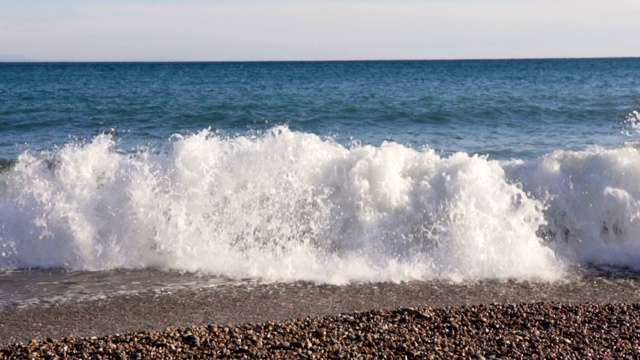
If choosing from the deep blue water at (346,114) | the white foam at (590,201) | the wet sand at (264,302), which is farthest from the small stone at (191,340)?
the deep blue water at (346,114)

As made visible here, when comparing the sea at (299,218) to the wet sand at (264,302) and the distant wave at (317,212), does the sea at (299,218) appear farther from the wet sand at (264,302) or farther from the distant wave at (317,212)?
the wet sand at (264,302)

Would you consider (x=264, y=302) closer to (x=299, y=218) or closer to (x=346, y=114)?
(x=299, y=218)

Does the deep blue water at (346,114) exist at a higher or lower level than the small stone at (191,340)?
higher

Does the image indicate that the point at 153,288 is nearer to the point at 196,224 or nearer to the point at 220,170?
the point at 196,224

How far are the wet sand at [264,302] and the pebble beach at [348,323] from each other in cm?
1

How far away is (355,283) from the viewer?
25.0 feet

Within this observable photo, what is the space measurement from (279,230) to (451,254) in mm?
2089

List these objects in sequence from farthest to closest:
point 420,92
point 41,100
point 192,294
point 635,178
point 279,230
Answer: point 420,92 < point 41,100 < point 635,178 < point 279,230 < point 192,294

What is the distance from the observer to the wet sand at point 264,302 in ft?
20.7

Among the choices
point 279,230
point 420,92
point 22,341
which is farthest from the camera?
point 420,92

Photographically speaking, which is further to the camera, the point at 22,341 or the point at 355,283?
the point at 355,283

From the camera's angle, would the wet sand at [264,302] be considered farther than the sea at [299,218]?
No

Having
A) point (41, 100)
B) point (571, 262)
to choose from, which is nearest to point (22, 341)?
point (571, 262)

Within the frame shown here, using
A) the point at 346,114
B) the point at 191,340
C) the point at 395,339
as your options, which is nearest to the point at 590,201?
the point at 395,339
